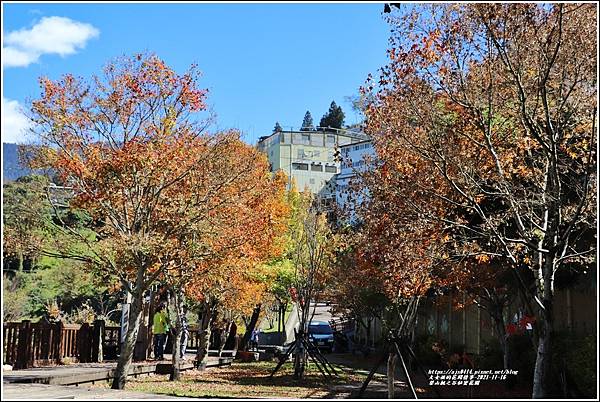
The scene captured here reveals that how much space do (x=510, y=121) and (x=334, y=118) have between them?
6840 centimetres

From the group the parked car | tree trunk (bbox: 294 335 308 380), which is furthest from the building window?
tree trunk (bbox: 294 335 308 380)

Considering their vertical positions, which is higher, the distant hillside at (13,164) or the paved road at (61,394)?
the distant hillside at (13,164)

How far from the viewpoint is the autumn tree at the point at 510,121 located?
8.98 metres

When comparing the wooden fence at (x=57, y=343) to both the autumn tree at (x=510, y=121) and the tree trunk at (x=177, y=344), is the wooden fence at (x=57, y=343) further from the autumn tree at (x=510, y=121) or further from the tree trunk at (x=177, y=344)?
the autumn tree at (x=510, y=121)

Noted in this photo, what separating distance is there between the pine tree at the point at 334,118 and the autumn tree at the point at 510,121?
217 feet

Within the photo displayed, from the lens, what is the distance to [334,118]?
258 ft

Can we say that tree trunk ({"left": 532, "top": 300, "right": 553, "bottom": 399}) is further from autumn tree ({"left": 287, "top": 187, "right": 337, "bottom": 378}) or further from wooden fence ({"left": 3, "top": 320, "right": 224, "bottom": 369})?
wooden fence ({"left": 3, "top": 320, "right": 224, "bottom": 369})

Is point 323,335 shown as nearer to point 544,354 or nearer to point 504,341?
point 504,341

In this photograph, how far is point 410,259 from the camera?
11570 mm

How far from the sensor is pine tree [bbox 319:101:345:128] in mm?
77750

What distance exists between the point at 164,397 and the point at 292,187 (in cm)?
1962

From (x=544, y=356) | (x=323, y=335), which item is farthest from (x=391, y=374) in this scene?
(x=323, y=335)

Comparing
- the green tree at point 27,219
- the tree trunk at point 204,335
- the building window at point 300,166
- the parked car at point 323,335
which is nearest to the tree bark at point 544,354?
the green tree at point 27,219

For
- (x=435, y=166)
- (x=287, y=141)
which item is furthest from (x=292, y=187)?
(x=287, y=141)
